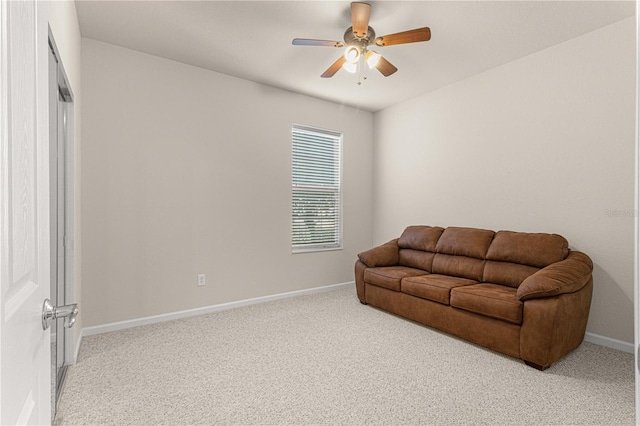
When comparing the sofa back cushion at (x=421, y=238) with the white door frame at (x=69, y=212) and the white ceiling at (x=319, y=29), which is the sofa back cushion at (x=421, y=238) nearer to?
the white ceiling at (x=319, y=29)

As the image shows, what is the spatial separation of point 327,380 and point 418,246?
2.33 m

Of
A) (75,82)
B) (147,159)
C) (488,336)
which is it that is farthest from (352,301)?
(75,82)

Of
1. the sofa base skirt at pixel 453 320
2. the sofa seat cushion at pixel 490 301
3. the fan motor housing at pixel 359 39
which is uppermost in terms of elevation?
the fan motor housing at pixel 359 39

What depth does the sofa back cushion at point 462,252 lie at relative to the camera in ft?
11.8

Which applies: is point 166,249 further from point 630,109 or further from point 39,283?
A: point 630,109

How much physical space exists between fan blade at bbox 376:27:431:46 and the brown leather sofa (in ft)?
6.60

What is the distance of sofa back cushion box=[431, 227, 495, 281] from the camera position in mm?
3584

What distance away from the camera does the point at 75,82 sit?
278cm

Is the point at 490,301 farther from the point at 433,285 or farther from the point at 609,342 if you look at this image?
the point at 609,342

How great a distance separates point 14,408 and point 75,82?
3014 mm

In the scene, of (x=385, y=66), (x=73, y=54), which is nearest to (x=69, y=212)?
(x=73, y=54)

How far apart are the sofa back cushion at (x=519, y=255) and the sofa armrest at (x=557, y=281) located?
245 millimetres

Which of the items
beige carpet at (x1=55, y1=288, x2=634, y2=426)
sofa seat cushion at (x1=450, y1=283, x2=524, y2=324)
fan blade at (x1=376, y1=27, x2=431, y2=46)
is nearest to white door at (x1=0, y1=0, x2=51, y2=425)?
beige carpet at (x1=55, y1=288, x2=634, y2=426)

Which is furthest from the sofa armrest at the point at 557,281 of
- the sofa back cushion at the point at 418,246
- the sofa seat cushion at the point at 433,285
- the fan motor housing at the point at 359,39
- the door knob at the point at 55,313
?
the door knob at the point at 55,313
